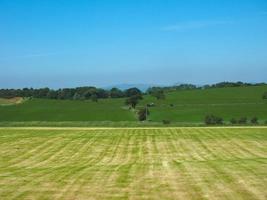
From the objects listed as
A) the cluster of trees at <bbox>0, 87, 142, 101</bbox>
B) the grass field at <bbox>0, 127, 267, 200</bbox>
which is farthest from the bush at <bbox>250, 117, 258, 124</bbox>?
the cluster of trees at <bbox>0, 87, 142, 101</bbox>

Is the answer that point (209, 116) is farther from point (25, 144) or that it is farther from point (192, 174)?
point (192, 174)

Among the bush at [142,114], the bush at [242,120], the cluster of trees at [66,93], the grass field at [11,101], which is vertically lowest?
the bush at [242,120]

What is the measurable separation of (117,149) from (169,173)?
1494 cm

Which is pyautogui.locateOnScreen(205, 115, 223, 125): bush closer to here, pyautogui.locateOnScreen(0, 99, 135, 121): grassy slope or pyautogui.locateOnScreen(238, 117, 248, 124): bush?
pyautogui.locateOnScreen(238, 117, 248, 124): bush

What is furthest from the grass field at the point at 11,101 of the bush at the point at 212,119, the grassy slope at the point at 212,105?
the bush at the point at 212,119

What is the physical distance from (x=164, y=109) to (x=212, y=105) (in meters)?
A: 11.7

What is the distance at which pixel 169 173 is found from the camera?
1925cm

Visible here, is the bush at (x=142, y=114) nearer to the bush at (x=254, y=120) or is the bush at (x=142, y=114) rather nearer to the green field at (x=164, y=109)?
the green field at (x=164, y=109)

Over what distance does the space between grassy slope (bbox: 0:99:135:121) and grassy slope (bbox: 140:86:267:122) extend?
7.85m

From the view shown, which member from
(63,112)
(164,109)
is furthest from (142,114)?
(63,112)

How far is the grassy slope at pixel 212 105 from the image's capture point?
3802 inches

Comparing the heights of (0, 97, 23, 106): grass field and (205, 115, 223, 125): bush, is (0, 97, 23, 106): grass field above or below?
above

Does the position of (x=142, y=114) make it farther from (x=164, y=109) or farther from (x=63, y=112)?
(x=63, y=112)

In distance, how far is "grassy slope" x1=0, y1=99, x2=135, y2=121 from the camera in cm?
9719
